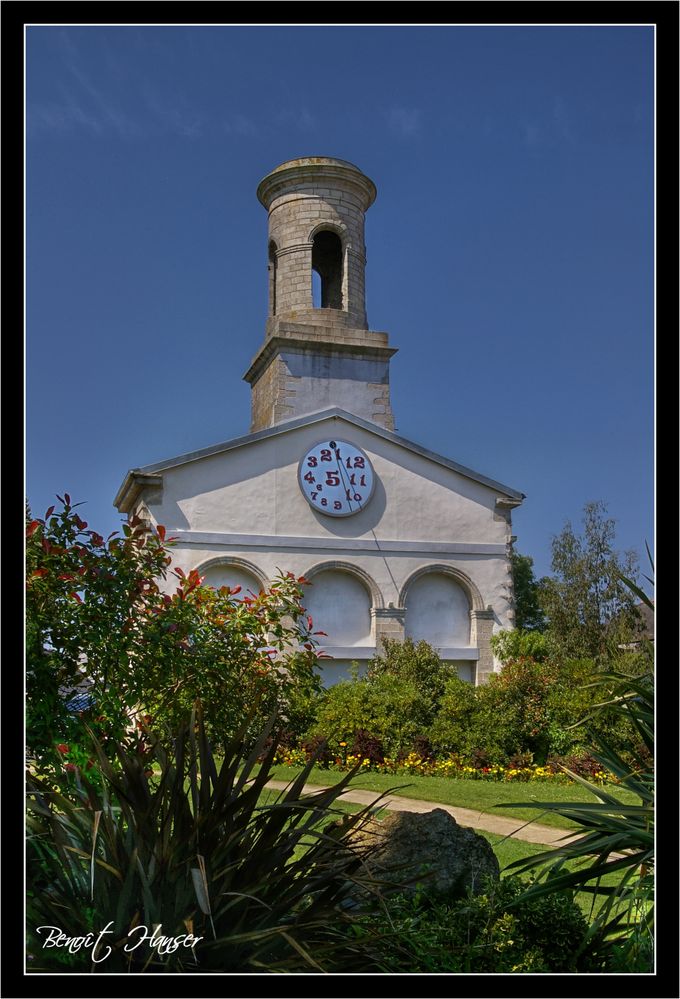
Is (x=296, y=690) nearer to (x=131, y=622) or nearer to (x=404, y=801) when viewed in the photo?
(x=404, y=801)

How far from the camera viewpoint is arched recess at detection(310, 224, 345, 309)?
2755 cm

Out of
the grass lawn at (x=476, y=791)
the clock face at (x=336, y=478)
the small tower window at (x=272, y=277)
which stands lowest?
the grass lawn at (x=476, y=791)

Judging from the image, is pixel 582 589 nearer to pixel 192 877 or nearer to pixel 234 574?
pixel 234 574

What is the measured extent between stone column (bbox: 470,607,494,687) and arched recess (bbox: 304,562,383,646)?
2515 millimetres

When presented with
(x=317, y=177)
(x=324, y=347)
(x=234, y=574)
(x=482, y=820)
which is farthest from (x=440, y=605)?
(x=482, y=820)

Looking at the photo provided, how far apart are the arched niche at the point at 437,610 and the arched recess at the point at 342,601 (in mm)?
983

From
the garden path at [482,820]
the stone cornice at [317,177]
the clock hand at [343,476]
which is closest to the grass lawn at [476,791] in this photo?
the garden path at [482,820]

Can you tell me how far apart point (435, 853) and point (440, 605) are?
17.9 meters

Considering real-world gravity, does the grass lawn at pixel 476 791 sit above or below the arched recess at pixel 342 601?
below

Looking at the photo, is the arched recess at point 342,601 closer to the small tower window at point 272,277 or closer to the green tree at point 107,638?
the small tower window at point 272,277

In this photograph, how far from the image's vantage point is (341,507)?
2270 cm

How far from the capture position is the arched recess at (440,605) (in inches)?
910

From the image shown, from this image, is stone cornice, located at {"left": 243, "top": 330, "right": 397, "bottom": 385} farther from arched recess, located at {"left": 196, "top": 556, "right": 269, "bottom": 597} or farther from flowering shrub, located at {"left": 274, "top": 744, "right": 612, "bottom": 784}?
flowering shrub, located at {"left": 274, "top": 744, "right": 612, "bottom": 784}

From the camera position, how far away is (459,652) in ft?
75.2
